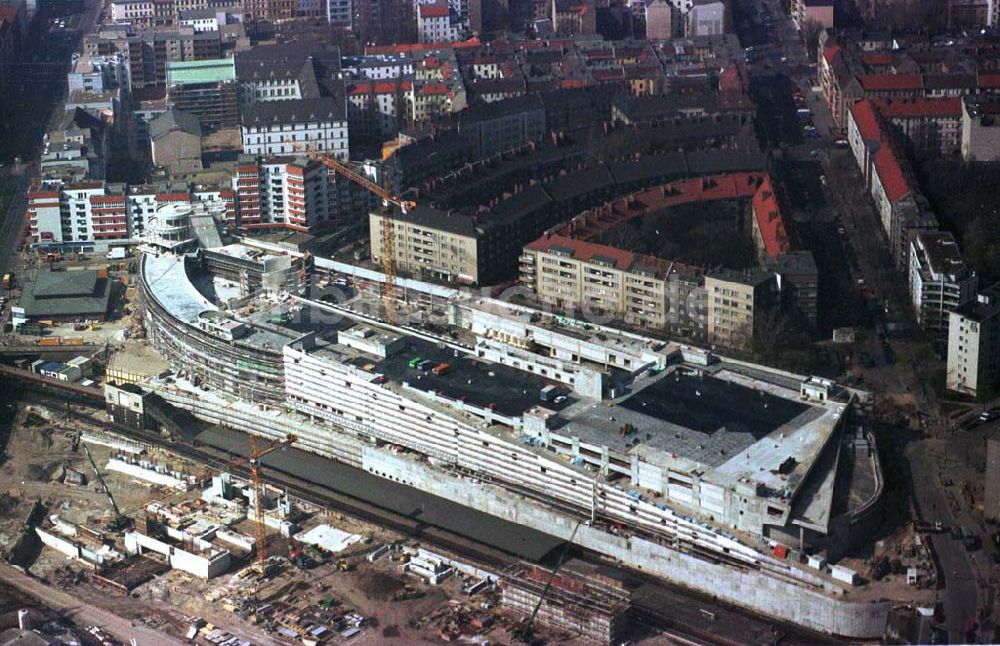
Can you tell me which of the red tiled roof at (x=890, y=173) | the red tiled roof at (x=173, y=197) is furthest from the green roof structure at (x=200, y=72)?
the red tiled roof at (x=890, y=173)

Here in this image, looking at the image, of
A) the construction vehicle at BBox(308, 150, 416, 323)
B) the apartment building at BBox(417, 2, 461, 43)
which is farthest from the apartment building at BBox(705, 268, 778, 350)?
the apartment building at BBox(417, 2, 461, 43)

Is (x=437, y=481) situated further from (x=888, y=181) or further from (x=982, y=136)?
(x=982, y=136)

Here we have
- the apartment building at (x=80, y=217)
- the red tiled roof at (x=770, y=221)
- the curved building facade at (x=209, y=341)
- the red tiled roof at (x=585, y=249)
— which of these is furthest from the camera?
the apartment building at (x=80, y=217)

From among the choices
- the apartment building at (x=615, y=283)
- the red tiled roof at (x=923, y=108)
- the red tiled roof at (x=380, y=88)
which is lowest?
the apartment building at (x=615, y=283)

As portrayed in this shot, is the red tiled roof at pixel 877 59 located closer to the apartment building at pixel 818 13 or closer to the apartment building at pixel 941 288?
the apartment building at pixel 818 13

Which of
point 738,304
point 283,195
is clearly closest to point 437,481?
point 738,304

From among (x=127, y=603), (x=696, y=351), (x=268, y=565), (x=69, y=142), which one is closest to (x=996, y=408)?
(x=696, y=351)

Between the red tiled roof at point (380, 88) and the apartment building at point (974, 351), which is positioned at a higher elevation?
the red tiled roof at point (380, 88)
